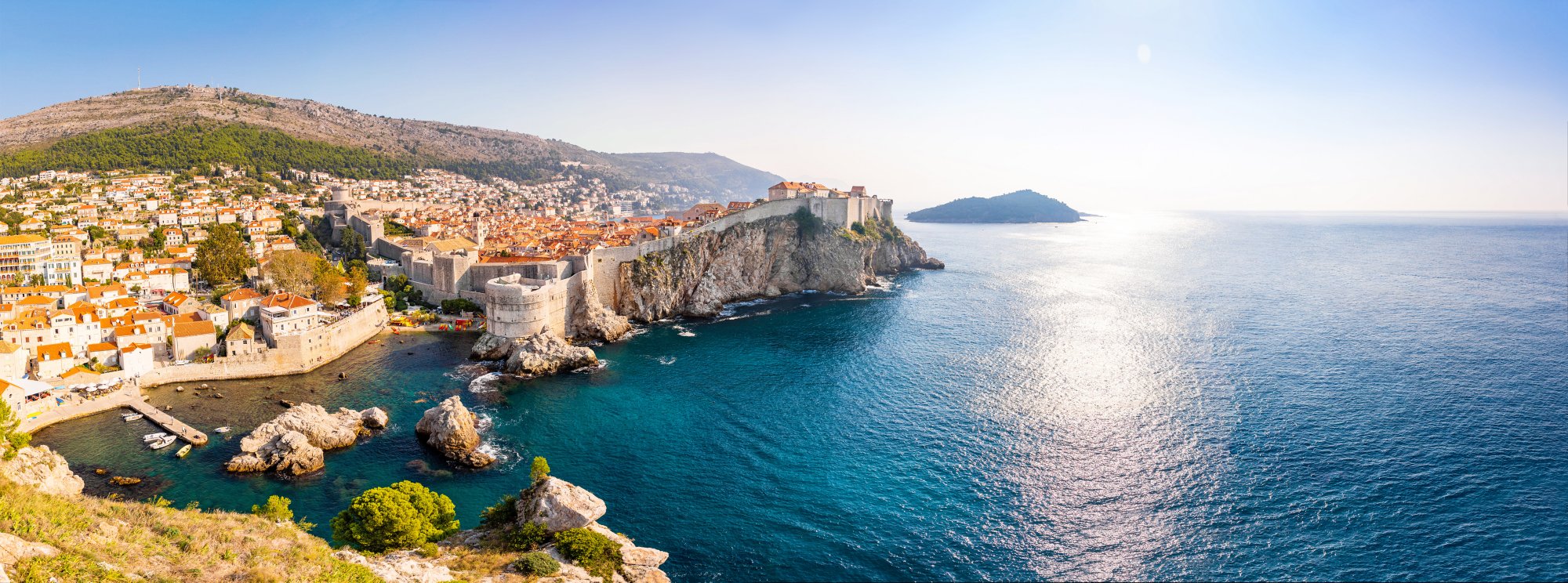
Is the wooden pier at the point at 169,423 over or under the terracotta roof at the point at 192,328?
under

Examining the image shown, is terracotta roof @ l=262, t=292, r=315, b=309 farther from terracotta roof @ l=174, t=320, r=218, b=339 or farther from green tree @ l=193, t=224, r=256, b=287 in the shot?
green tree @ l=193, t=224, r=256, b=287

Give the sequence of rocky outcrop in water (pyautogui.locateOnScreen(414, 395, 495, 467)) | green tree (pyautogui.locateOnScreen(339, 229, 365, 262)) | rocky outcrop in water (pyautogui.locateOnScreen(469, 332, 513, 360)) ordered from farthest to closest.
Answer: green tree (pyautogui.locateOnScreen(339, 229, 365, 262)) < rocky outcrop in water (pyautogui.locateOnScreen(469, 332, 513, 360)) < rocky outcrop in water (pyautogui.locateOnScreen(414, 395, 495, 467))

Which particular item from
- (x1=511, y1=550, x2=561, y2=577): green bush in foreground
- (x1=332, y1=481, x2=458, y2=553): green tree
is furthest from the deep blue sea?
(x1=332, y1=481, x2=458, y2=553): green tree

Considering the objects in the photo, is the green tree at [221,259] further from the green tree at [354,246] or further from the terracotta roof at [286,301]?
the terracotta roof at [286,301]

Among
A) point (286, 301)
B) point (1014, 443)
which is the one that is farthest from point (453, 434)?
point (1014, 443)

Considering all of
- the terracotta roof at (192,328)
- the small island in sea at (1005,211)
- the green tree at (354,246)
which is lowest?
the terracotta roof at (192,328)

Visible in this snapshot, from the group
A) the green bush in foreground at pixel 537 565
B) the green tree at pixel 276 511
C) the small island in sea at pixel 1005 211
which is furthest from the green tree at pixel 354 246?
the small island in sea at pixel 1005 211

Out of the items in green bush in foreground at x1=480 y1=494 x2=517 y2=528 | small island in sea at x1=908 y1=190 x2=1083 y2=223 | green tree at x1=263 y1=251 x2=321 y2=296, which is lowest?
green bush in foreground at x1=480 y1=494 x2=517 y2=528

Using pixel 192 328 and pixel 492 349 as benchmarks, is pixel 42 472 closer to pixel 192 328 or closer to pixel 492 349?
pixel 192 328
